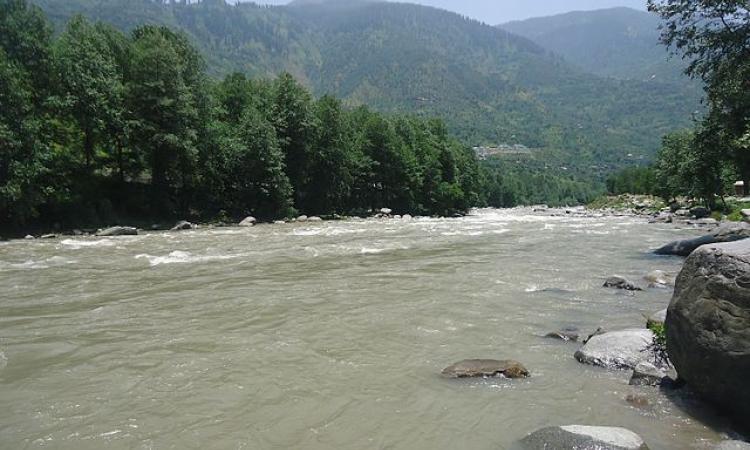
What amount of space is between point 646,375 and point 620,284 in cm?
767

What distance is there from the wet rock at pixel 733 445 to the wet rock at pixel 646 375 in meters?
1.77

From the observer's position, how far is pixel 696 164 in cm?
4956

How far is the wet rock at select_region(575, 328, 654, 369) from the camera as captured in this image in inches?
322

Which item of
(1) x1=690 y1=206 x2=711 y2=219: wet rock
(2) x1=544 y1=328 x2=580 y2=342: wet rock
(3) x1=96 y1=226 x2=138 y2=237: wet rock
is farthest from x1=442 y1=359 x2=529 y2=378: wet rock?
(1) x1=690 y1=206 x2=711 y2=219: wet rock

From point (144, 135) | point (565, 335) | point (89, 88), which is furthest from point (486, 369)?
point (144, 135)

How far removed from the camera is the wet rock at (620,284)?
14.2 meters

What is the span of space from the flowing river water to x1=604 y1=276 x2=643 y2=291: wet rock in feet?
1.36

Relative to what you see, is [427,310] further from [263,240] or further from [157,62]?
[157,62]

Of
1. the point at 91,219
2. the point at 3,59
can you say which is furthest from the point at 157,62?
the point at 91,219

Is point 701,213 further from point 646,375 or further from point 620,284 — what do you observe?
point 646,375

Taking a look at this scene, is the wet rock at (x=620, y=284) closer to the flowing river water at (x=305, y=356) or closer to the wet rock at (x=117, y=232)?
the flowing river water at (x=305, y=356)

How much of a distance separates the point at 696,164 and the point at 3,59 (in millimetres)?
58236

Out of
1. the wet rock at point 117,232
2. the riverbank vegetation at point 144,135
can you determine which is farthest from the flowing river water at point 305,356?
the riverbank vegetation at point 144,135

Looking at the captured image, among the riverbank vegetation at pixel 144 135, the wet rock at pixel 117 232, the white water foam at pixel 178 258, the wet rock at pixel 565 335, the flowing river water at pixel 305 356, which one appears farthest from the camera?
the riverbank vegetation at pixel 144 135
